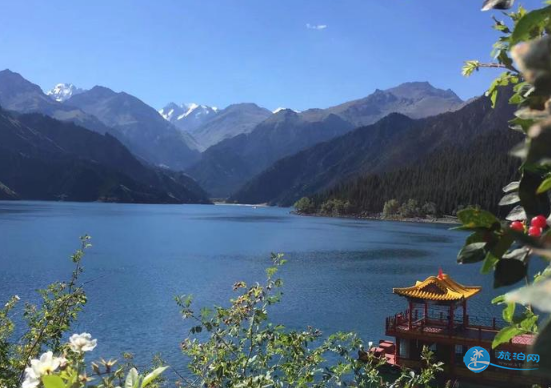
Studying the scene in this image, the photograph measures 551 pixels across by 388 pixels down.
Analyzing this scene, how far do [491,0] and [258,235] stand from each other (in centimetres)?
11310

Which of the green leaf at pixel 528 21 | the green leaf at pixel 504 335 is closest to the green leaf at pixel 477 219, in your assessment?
the green leaf at pixel 528 21

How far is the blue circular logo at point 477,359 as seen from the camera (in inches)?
1018

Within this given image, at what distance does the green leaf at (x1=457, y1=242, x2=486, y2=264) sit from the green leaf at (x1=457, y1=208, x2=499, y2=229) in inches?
2.7

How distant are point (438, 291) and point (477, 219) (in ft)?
92.8

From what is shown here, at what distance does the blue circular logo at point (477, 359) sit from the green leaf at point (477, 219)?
90.7ft

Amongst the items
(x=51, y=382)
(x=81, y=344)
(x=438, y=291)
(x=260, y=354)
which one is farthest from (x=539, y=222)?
(x=438, y=291)

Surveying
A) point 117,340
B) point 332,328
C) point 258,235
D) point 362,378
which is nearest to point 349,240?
point 258,235

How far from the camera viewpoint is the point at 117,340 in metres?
32.0

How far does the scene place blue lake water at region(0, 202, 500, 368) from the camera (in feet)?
119

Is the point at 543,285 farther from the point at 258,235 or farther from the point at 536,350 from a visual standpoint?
the point at 258,235

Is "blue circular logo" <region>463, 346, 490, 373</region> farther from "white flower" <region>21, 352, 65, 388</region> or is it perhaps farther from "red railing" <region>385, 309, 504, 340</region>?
"white flower" <region>21, 352, 65, 388</region>

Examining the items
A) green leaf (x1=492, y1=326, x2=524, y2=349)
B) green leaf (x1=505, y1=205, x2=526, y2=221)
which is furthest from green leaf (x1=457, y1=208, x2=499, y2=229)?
green leaf (x1=492, y1=326, x2=524, y2=349)

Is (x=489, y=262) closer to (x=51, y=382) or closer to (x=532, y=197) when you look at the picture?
(x=532, y=197)

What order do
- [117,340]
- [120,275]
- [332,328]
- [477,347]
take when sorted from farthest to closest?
[120,275]
[332,328]
[117,340]
[477,347]
